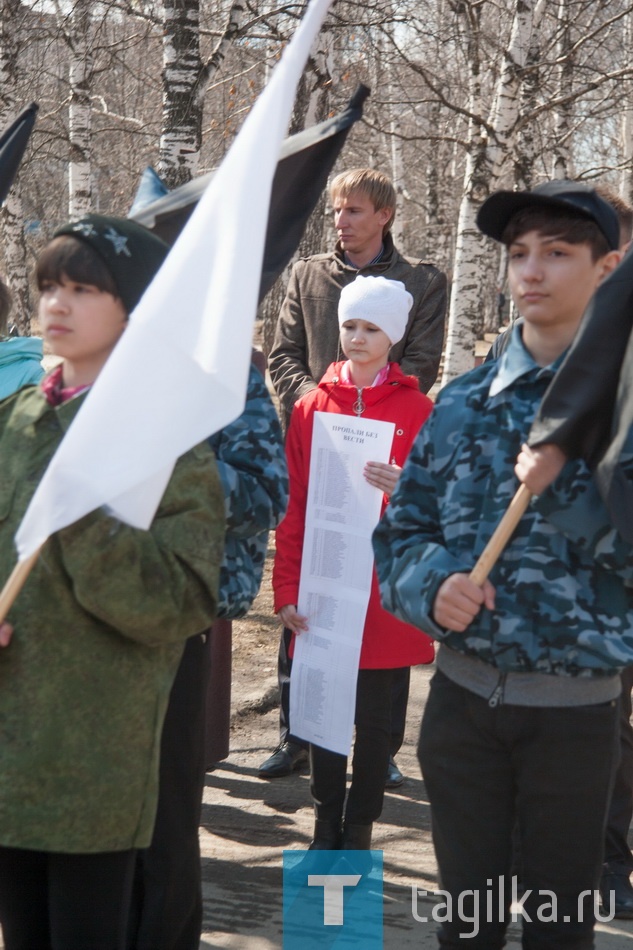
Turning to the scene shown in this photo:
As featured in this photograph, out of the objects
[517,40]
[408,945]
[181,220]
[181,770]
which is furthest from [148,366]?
[517,40]

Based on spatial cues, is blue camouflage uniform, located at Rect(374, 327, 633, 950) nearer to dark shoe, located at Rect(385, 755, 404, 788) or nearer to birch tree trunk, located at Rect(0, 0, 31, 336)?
dark shoe, located at Rect(385, 755, 404, 788)

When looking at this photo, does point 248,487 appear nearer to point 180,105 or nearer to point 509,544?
point 509,544

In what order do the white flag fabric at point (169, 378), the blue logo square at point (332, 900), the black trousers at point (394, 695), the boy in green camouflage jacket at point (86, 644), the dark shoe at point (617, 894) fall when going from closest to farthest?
the white flag fabric at point (169, 378), the boy in green camouflage jacket at point (86, 644), the blue logo square at point (332, 900), the dark shoe at point (617, 894), the black trousers at point (394, 695)

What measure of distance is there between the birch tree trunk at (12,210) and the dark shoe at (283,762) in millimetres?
7445

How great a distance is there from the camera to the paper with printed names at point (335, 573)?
3.86 metres

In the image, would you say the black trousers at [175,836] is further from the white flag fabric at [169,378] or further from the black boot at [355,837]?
the black boot at [355,837]

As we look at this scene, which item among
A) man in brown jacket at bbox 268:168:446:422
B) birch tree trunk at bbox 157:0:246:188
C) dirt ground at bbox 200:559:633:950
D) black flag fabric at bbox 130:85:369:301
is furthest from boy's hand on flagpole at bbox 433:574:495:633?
birch tree trunk at bbox 157:0:246:188

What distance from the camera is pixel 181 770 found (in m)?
2.96

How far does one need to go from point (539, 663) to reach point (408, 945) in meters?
1.46

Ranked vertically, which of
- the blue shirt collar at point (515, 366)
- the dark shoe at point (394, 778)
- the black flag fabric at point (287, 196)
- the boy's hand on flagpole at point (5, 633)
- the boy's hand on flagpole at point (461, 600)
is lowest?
the dark shoe at point (394, 778)

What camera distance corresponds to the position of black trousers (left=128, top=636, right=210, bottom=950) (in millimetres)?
2938

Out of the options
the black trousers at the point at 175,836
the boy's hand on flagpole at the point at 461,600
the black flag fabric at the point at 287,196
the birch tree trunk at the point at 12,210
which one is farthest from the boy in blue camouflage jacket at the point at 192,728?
the birch tree trunk at the point at 12,210

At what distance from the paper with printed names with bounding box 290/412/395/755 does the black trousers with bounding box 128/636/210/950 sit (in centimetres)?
94

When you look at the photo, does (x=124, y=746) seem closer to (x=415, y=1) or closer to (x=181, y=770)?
(x=181, y=770)
